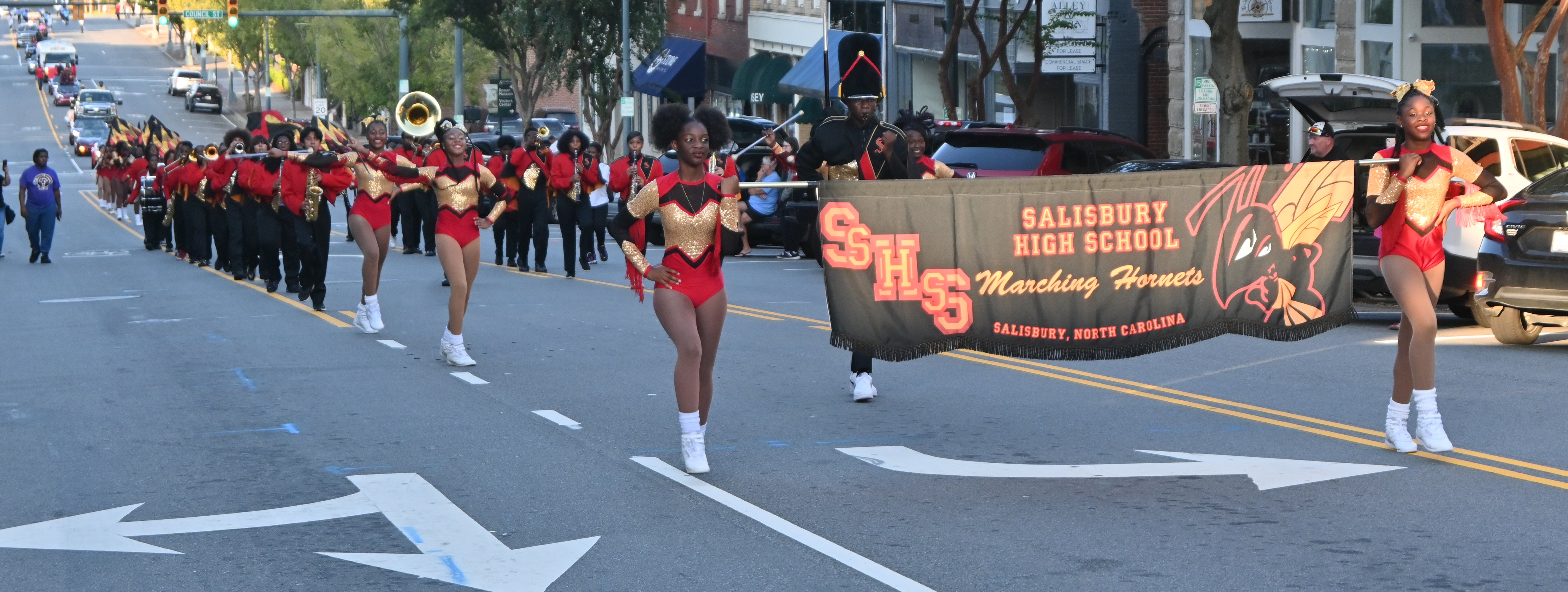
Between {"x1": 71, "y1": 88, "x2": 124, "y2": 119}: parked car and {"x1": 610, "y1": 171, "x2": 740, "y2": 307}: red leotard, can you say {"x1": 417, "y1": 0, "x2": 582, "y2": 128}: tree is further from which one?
{"x1": 610, "y1": 171, "x2": 740, "y2": 307}: red leotard

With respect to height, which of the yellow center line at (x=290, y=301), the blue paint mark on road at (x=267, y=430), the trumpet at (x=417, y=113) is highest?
the trumpet at (x=417, y=113)

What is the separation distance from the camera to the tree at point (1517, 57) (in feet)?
63.8

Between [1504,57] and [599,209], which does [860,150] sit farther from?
[599,209]

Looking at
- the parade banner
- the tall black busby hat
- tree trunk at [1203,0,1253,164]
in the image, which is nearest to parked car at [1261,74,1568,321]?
the tall black busby hat

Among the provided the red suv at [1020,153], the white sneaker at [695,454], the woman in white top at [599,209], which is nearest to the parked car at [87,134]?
the woman in white top at [599,209]

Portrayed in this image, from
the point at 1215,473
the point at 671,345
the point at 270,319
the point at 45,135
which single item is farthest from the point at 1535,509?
the point at 45,135

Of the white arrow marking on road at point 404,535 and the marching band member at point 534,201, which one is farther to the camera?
the marching band member at point 534,201

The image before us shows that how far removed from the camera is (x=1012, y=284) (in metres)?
8.78

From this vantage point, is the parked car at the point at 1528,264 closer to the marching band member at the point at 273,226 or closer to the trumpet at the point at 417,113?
the trumpet at the point at 417,113

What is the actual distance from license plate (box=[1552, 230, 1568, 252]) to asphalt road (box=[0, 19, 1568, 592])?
76 cm

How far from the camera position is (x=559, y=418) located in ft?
34.2

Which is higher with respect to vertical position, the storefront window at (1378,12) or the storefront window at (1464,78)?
the storefront window at (1378,12)

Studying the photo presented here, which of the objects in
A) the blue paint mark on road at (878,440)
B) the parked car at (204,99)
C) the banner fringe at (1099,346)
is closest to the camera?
the banner fringe at (1099,346)

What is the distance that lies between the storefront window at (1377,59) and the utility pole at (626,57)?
2130 cm
